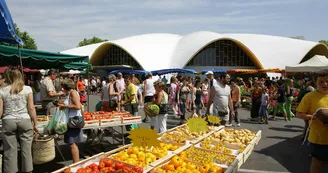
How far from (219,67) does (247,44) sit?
16.2 ft

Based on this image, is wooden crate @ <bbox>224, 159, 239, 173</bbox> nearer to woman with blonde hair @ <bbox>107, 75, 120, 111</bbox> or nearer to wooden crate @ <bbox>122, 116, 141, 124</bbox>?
wooden crate @ <bbox>122, 116, 141, 124</bbox>

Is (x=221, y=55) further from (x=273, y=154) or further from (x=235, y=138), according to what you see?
(x=235, y=138)

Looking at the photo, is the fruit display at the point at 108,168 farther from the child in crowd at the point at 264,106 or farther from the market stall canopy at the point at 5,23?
the child in crowd at the point at 264,106

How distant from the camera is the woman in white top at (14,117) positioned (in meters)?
3.53

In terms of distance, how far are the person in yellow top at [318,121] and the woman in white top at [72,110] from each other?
10.2 feet

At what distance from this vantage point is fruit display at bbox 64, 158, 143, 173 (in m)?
2.80

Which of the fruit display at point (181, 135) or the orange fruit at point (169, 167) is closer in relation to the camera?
the orange fruit at point (169, 167)

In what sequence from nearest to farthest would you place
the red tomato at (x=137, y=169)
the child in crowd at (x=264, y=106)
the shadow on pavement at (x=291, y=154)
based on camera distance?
1. the red tomato at (x=137, y=169)
2. the shadow on pavement at (x=291, y=154)
3. the child in crowd at (x=264, y=106)

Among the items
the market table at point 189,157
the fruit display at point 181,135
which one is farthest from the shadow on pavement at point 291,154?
the fruit display at point 181,135

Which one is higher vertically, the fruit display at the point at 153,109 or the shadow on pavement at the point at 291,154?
the fruit display at the point at 153,109

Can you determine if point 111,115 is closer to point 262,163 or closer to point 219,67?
point 262,163

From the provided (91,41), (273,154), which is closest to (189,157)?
(273,154)

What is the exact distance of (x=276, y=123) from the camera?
8.92 metres

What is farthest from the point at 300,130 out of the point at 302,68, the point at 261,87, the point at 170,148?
the point at 302,68
